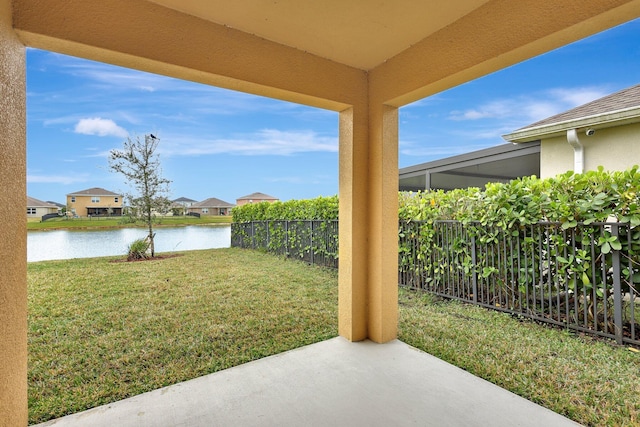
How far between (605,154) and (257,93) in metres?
5.99

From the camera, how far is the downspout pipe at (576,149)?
4.94 metres

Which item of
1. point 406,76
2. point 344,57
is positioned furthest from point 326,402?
point 344,57

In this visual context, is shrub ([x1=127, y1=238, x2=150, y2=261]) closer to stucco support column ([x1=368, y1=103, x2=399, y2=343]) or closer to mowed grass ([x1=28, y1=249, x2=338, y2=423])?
mowed grass ([x1=28, y1=249, x2=338, y2=423])

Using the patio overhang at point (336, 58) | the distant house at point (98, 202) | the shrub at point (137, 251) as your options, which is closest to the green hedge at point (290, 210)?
the shrub at point (137, 251)

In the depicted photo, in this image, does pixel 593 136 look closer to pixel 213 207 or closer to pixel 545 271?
pixel 545 271

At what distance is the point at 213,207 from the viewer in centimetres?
1265

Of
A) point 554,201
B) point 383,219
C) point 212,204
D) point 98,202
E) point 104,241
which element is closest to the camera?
point 383,219

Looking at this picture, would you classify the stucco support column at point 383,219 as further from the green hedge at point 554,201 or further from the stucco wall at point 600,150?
the stucco wall at point 600,150

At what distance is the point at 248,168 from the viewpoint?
12.8 meters

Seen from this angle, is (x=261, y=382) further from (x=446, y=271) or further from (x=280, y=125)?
(x=280, y=125)

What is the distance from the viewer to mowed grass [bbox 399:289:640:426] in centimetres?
186

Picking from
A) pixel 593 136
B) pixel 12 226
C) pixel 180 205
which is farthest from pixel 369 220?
pixel 180 205

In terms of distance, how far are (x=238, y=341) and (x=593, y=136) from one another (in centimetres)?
663

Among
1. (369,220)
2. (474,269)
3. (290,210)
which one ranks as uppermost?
(290,210)
